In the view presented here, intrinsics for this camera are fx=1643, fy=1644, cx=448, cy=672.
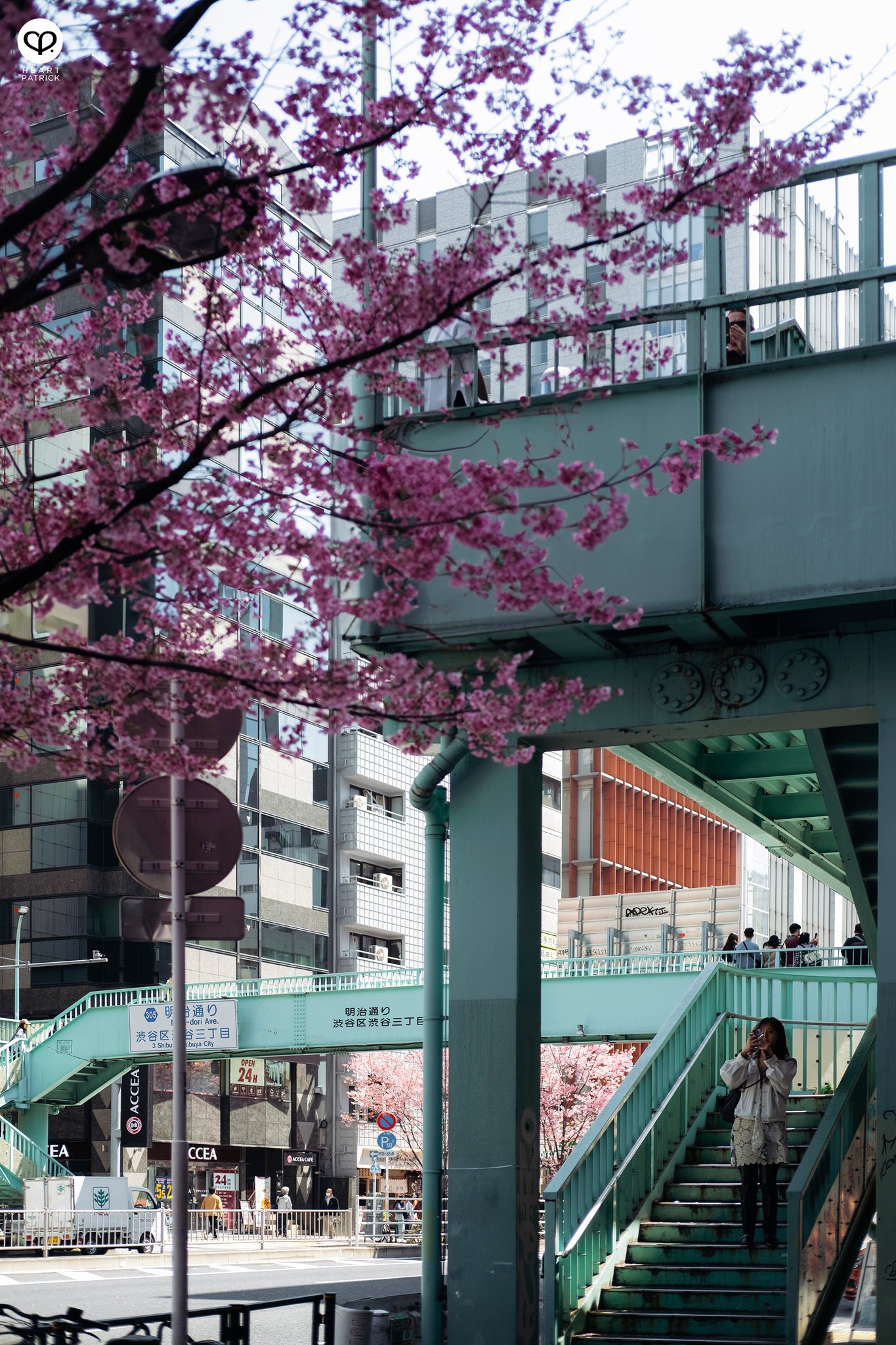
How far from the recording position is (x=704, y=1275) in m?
11.9

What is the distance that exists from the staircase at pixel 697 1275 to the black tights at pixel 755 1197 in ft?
0.60

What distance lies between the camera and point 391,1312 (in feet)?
36.9

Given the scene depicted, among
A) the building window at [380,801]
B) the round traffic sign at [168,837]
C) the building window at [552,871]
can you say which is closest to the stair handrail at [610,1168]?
the round traffic sign at [168,837]

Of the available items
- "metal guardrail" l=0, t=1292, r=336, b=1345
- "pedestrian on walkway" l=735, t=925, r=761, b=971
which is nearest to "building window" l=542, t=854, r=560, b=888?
"pedestrian on walkway" l=735, t=925, r=761, b=971

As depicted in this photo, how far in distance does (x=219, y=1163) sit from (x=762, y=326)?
47.0 metres

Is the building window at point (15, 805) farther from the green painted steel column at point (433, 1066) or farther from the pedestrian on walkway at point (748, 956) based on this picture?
the green painted steel column at point (433, 1066)

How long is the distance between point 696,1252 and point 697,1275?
1.03 feet

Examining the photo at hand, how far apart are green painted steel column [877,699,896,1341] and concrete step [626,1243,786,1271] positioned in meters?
2.44

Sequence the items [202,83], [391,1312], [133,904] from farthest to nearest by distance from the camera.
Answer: [391,1312], [133,904], [202,83]

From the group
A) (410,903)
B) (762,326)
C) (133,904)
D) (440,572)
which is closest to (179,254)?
(133,904)

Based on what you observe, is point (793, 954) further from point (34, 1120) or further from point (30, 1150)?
point (34, 1120)

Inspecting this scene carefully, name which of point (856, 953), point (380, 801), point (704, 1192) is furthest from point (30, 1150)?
point (704, 1192)

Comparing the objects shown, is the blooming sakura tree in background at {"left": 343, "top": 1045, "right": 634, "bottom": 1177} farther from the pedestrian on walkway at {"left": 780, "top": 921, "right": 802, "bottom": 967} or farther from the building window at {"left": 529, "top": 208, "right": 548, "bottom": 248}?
the building window at {"left": 529, "top": 208, "right": 548, "bottom": 248}

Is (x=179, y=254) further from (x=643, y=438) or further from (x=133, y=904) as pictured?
(x=643, y=438)
